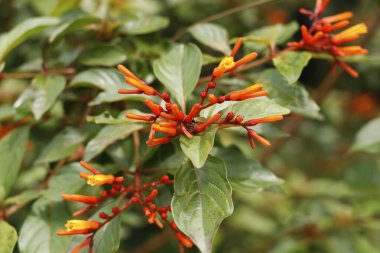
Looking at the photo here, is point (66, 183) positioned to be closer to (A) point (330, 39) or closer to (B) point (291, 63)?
(B) point (291, 63)

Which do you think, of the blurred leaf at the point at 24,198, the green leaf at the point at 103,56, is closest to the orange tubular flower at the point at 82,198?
the blurred leaf at the point at 24,198

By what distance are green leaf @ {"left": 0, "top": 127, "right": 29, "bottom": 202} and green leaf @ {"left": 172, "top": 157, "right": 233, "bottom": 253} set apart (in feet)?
1.66

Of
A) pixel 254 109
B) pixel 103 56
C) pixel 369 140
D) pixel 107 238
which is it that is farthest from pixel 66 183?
pixel 369 140

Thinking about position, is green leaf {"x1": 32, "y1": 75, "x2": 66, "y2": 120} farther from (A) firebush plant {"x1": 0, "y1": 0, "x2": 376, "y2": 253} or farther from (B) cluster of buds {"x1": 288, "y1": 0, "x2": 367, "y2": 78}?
(B) cluster of buds {"x1": 288, "y1": 0, "x2": 367, "y2": 78}

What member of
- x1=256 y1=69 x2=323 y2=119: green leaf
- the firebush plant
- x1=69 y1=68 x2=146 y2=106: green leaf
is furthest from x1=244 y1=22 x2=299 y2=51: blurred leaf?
x1=69 y1=68 x2=146 y2=106: green leaf

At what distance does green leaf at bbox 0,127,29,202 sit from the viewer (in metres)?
1.20

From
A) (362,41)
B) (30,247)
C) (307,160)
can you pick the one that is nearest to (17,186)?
(30,247)

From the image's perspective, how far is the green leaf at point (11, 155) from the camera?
1205 mm

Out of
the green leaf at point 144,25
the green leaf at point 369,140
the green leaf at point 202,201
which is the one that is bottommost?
the green leaf at point 369,140

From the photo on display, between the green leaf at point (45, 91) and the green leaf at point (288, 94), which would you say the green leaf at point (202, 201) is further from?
the green leaf at point (45, 91)

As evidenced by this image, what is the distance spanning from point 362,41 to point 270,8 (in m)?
0.62

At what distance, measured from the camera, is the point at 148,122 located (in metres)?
0.95

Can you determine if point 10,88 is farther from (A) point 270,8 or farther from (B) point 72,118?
(A) point 270,8

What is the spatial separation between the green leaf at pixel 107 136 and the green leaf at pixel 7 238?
217 millimetres
